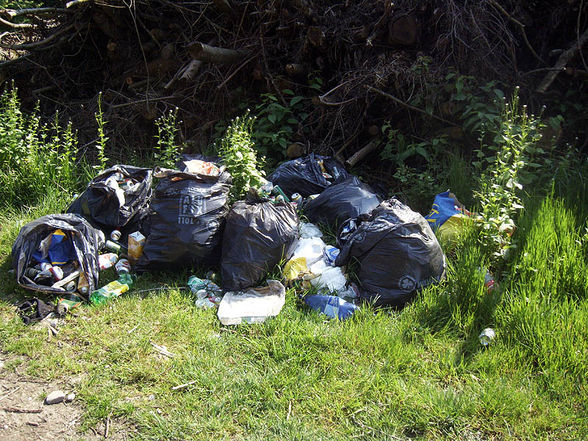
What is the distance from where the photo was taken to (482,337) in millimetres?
2848

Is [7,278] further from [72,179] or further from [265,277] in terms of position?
[265,277]

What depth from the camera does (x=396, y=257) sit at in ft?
10.4

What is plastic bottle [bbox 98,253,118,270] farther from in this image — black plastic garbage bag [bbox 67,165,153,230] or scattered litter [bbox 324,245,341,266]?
scattered litter [bbox 324,245,341,266]

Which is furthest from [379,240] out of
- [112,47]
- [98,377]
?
[112,47]

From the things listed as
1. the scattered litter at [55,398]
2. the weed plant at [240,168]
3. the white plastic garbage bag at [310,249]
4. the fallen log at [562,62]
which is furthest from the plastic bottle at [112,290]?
the fallen log at [562,62]

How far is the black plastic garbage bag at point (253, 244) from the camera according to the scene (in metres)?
3.31

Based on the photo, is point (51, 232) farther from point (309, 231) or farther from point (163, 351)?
point (309, 231)

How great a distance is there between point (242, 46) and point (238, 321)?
335 cm

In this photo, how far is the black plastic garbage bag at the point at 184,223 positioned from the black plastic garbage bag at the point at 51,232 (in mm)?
331

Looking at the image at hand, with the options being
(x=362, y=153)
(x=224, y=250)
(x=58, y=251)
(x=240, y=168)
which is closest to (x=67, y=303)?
(x=58, y=251)

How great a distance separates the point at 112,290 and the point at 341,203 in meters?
1.78

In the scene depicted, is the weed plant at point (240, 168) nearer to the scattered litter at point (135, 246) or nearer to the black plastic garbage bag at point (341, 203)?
the black plastic garbage bag at point (341, 203)

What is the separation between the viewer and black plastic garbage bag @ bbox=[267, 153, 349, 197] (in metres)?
4.30

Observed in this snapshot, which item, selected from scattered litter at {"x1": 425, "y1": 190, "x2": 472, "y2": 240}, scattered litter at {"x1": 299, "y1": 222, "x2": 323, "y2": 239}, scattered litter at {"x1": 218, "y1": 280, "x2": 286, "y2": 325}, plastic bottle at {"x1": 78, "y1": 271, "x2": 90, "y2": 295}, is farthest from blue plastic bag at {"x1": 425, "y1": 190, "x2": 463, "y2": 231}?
plastic bottle at {"x1": 78, "y1": 271, "x2": 90, "y2": 295}
